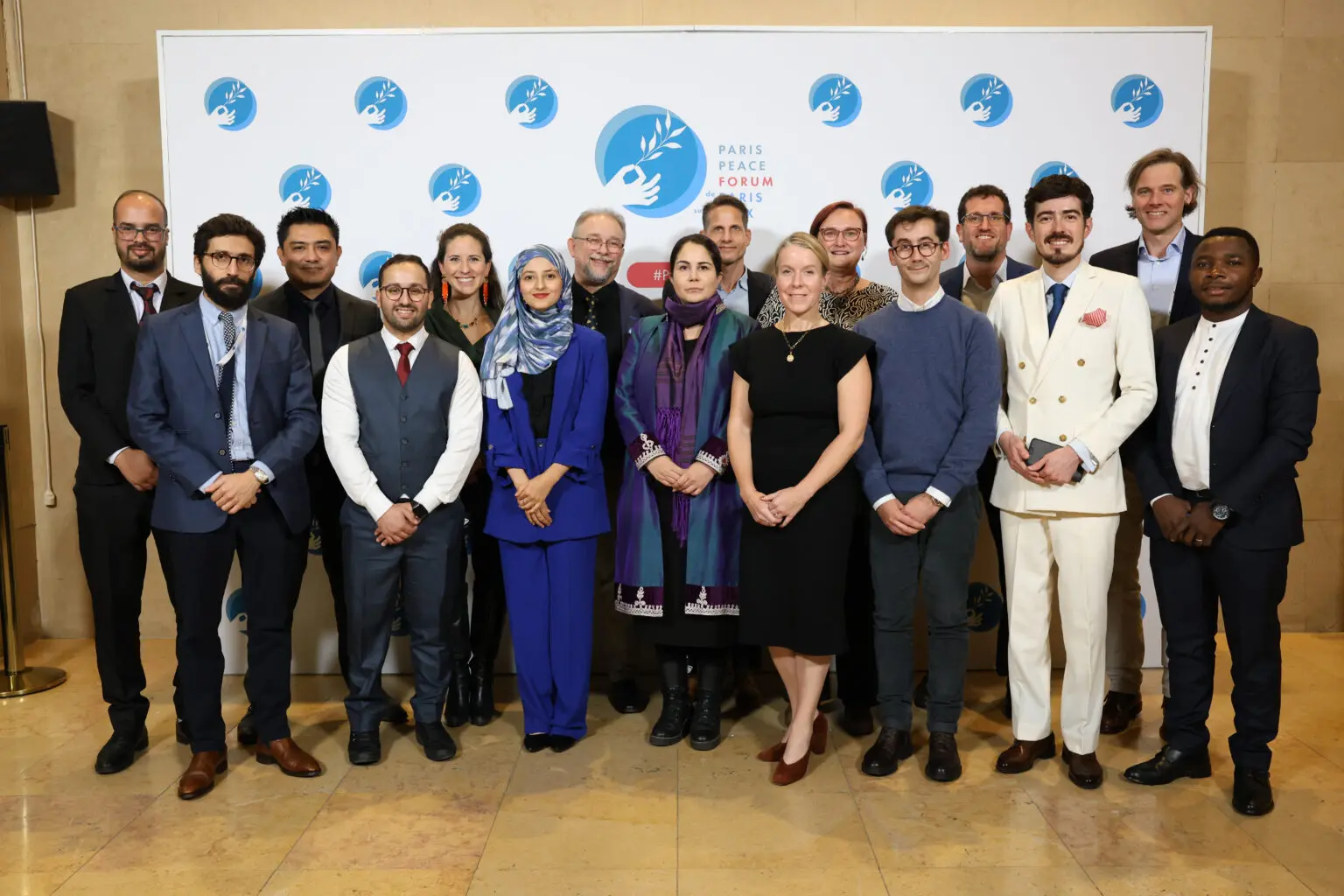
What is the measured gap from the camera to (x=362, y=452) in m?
3.54

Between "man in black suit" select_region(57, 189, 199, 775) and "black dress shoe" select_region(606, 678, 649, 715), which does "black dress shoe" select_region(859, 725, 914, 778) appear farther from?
"man in black suit" select_region(57, 189, 199, 775)

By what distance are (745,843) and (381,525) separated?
1.56 m

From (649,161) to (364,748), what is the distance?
2.72 metres

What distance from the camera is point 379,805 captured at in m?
3.28

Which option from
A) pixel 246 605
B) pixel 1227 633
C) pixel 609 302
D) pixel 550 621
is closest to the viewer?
pixel 1227 633

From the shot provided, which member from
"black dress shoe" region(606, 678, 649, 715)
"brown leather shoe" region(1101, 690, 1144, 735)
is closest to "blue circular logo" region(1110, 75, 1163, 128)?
"brown leather shoe" region(1101, 690, 1144, 735)

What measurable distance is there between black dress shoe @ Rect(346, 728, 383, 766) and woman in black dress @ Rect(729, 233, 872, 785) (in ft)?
4.51

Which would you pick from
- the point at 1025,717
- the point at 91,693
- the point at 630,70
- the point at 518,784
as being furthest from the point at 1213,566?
the point at 91,693

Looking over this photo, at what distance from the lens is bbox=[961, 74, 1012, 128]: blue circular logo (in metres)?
4.54

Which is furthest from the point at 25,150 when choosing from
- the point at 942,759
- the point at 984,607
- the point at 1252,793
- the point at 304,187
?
the point at 1252,793

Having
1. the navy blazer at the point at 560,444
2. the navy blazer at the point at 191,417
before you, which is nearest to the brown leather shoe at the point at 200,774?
the navy blazer at the point at 191,417

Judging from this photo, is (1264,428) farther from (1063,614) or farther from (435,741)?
(435,741)

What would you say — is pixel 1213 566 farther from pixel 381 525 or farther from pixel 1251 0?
pixel 1251 0

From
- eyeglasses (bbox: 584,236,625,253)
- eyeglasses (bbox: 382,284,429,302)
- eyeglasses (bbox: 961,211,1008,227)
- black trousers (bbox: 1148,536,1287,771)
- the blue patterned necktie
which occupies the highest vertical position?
eyeglasses (bbox: 961,211,1008,227)
